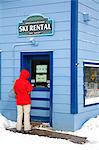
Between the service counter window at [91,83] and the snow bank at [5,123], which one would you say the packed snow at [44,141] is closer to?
the snow bank at [5,123]

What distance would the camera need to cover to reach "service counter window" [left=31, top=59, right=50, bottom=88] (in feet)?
42.4

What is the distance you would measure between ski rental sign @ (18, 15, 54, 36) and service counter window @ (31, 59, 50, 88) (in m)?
0.93

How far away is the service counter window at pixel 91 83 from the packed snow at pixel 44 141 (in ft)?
3.65

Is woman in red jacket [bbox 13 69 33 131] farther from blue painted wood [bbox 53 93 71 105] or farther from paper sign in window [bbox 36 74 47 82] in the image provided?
paper sign in window [bbox 36 74 47 82]

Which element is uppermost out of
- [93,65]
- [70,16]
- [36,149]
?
[70,16]

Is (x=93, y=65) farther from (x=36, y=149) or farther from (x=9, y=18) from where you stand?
(x=36, y=149)

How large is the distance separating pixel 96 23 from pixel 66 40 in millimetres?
1948

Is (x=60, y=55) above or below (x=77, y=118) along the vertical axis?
above

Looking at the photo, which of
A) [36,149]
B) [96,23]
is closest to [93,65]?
[96,23]

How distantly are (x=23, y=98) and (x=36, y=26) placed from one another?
8.08ft

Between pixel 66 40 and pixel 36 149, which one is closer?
pixel 36 149

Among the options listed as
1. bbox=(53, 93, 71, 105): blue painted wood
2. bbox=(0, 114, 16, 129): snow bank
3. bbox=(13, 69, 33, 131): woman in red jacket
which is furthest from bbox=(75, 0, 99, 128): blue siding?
bbox=(0, 114, 16, 129): snow bank

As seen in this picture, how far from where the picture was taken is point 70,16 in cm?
1215

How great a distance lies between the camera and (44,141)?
10.5 meters
